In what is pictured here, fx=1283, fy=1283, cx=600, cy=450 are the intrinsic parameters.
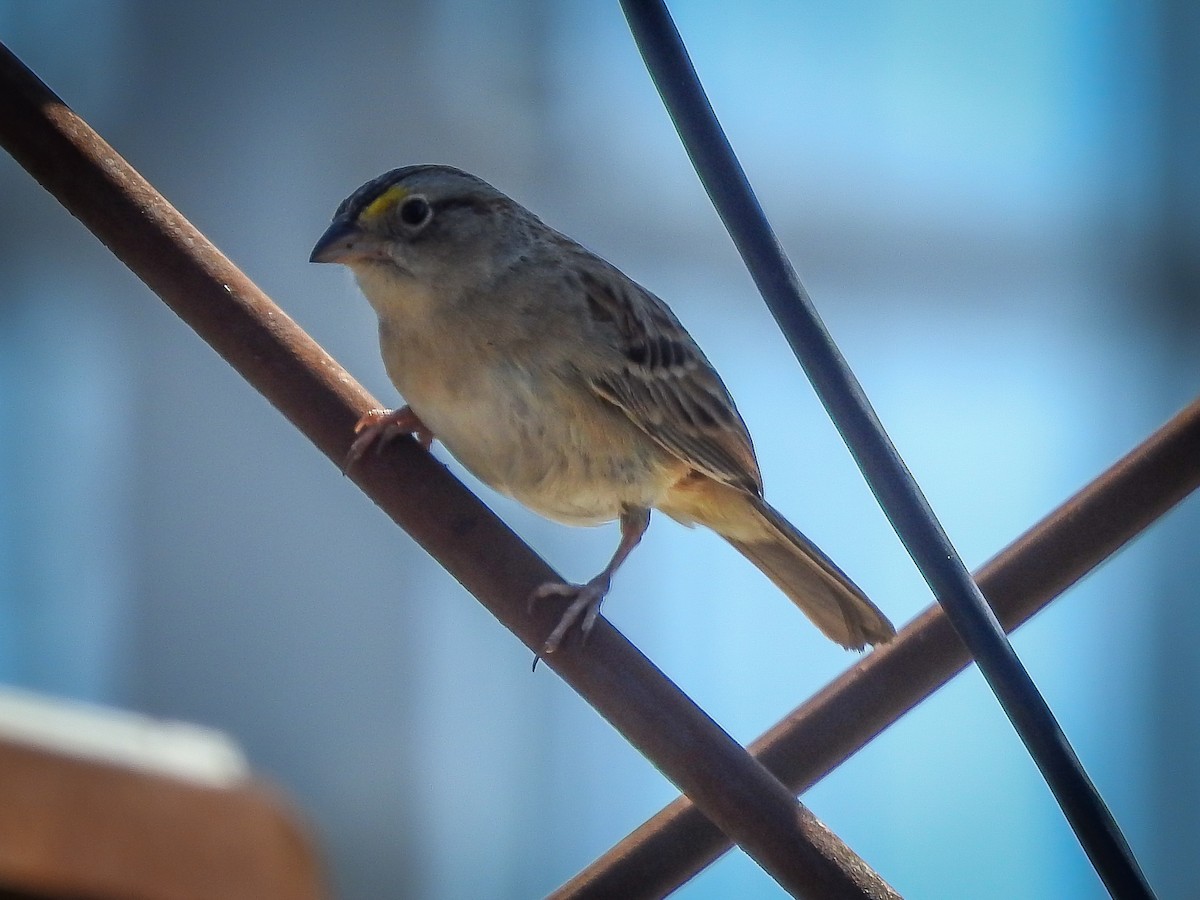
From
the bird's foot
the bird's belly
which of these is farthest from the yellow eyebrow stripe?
the bird's foot

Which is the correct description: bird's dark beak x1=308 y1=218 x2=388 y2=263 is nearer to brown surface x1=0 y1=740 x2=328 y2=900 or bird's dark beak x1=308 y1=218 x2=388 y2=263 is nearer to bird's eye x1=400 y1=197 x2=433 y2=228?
bird's eye x1=400 y1=197 x2=433 y2=228

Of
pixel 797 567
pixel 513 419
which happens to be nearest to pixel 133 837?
pixel 513 419

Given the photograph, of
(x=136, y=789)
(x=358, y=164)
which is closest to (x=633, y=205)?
(x=358, y=164)

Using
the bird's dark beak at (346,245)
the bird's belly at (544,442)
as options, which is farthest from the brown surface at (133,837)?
the bird's dark beak at (346,245)

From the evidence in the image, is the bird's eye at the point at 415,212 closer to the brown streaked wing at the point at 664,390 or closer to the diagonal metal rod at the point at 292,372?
the brown streaked wing at the point at 664,390

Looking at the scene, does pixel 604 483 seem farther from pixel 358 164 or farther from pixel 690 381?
pixel 358 164

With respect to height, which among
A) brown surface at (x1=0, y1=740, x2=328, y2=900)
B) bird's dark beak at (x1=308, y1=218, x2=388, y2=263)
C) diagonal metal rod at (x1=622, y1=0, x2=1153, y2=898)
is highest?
diagonal metal rod at (x1=622, y1=0, x2=1153, y2=898)
